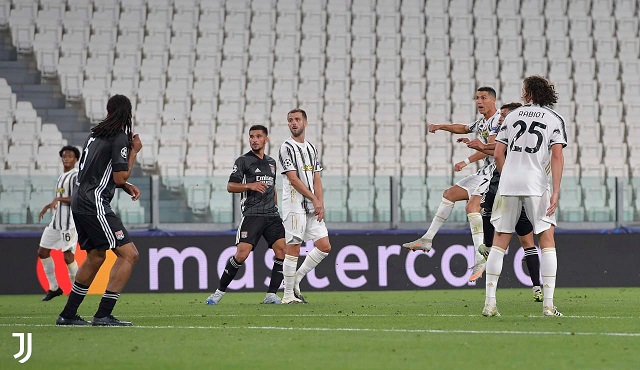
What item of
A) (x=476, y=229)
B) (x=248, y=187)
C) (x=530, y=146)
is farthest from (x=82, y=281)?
(x=476, y=229)

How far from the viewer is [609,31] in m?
26.7

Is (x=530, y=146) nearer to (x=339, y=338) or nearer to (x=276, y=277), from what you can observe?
(x=339, y=338)

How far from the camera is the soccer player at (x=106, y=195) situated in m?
9.00

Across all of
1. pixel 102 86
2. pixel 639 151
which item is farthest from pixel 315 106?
pixel 639 151

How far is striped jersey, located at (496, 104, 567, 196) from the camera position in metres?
9.28

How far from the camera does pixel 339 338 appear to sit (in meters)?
7.82

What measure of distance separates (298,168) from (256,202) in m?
0.65

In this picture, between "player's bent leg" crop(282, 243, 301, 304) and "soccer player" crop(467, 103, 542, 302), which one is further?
"player's bent leg" crop(282, 243, 301, 304)

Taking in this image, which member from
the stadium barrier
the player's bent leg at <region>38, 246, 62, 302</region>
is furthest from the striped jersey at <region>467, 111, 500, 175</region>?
the player's bent leg at <region>38, 246, 62, 302</region>

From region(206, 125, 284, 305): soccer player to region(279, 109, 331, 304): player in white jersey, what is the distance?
0.19 meters

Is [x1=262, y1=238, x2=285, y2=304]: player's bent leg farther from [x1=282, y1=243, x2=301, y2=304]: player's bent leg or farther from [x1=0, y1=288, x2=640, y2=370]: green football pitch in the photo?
[x1=0, y1=288, x2=640, y2=370]: green football pitch

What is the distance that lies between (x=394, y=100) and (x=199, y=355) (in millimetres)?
18207

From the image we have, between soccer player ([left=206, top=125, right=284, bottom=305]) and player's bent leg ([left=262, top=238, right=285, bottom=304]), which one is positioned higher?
soccer player ([left=206, top=125, right=284, bottom=305])

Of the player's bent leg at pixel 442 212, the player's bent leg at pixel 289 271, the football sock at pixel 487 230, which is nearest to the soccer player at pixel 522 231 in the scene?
the football sock at pixel 487 230
